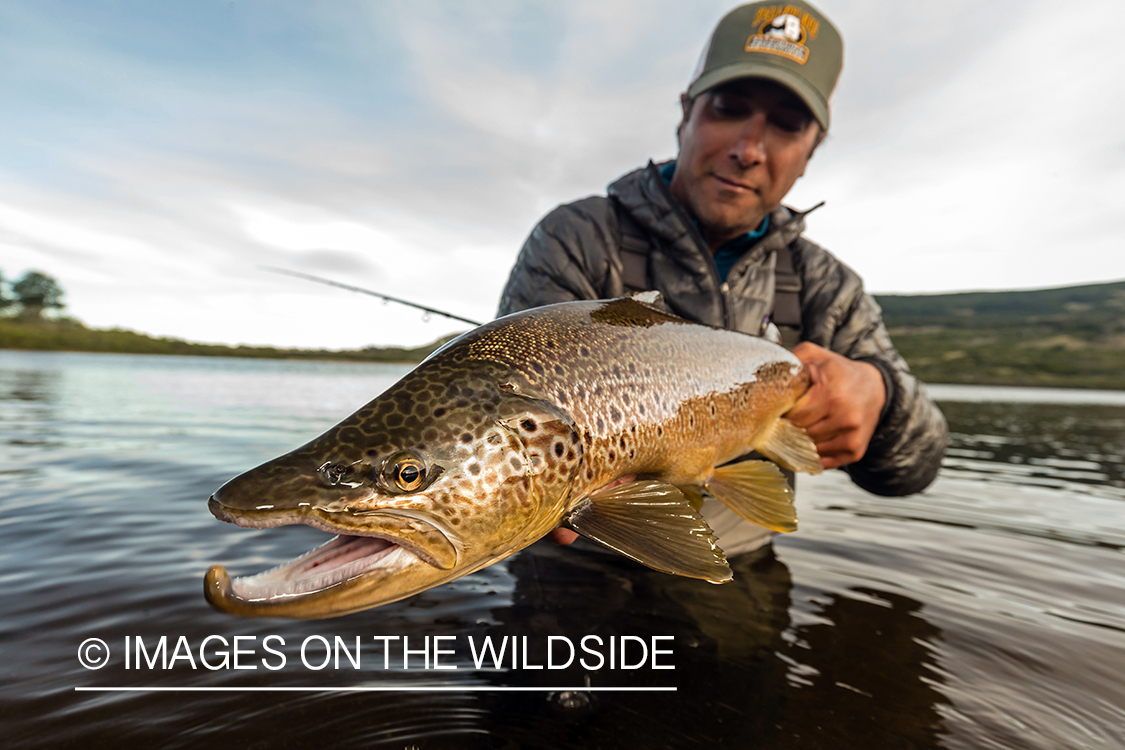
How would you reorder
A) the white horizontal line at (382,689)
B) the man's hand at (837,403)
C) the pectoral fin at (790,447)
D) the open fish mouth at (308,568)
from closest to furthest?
the open fish mouth at (308,568), the white horizontal line at (382,689), the pectoral fin at (790,447), the man's hand at (837,403)

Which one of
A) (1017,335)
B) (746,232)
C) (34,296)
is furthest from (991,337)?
(34,296)

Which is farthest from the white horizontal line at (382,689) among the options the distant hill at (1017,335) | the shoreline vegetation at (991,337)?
the distant hill at (1017,335)

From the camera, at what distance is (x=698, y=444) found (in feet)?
8.07

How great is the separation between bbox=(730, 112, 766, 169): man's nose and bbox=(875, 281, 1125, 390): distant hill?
93.3 metres

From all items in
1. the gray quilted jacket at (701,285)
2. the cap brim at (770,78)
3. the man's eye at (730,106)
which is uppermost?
the cap brim at (770,78)

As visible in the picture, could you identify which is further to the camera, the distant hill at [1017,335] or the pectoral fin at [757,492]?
the distant hill at [1017,335]

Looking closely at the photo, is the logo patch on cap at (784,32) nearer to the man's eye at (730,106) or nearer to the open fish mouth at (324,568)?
the man's eye at (730,106)

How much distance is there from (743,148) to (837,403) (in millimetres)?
1772

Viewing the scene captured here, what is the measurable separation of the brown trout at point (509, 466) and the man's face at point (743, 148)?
1708 mm

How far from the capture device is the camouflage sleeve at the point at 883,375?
3.64 meters

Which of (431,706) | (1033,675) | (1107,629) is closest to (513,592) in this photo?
(431,706)

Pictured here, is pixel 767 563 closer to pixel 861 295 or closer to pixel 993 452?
pixel 861 295

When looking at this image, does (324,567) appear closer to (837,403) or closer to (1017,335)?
(837,403)

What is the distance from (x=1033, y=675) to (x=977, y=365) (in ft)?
356
